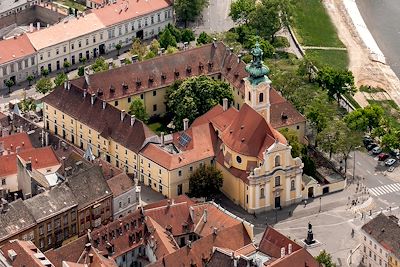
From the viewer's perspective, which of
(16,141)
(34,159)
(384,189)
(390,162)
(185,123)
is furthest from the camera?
(390,162)

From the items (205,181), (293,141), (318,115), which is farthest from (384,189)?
(205,181)

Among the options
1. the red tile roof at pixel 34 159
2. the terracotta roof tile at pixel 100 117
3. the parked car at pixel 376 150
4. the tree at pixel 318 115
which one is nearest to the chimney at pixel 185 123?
the terracotta roof tile at pixel 100 117

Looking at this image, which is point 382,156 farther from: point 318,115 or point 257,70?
point 257,70

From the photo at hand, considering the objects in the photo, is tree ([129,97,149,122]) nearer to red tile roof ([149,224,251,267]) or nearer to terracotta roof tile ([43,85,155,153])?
terracotta roof tile ([43,85,155,153])

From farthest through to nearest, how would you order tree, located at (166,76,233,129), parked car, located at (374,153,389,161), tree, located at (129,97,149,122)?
tree, located at (129,97,149,122) → tree, located at (166,76,233,129) → parked car, located at (374,153,389,161)

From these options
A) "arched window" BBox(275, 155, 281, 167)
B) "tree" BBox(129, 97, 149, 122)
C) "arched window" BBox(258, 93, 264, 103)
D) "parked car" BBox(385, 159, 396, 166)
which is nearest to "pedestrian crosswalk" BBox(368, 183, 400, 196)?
"parked car" BBox(385, 159, 396, 166)

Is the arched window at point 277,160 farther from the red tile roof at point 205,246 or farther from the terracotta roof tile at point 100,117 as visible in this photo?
the red tile roof at point 205,246

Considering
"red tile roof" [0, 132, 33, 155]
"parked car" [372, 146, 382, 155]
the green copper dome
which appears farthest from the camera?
"parked car" [372, 146, 382, 155]

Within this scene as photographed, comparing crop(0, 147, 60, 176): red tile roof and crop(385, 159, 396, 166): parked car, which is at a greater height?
crop(0, 147, 60, 176): red tile roof
